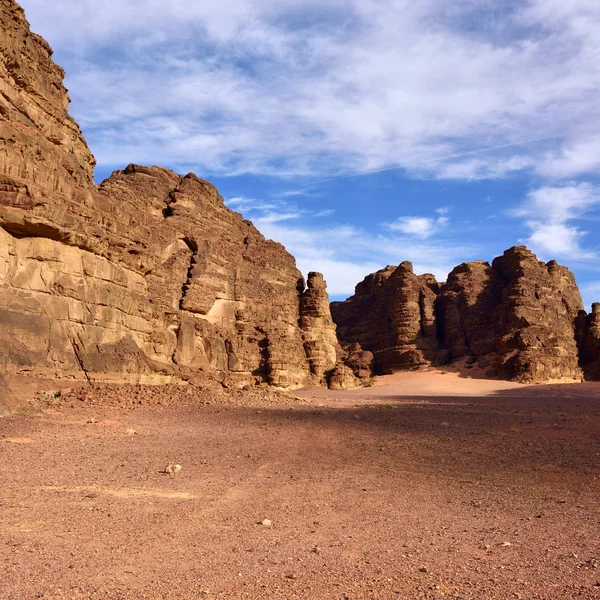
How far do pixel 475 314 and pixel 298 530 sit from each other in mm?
52686

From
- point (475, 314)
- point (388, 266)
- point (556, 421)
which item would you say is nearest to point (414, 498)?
point (556, 421)

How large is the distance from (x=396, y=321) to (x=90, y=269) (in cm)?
4201

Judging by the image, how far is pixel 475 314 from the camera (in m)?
55.1

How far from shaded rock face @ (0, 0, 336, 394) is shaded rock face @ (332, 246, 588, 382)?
23.7 meters

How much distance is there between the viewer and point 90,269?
59.2 ft

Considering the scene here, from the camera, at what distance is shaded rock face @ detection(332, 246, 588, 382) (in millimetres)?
47812

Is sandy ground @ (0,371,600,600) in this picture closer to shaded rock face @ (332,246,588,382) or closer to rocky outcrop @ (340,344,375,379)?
rocky outcrop @ (340,344,375,379)

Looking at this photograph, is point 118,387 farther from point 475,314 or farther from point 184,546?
point 475,314

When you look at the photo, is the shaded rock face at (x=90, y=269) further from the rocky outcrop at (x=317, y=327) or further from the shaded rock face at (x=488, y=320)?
the shaded rock face at (x=488, y=320)

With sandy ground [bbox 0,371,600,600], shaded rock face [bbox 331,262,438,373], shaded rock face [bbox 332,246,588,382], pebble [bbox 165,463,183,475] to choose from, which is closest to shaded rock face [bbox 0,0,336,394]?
sandy ground [bbox 0,371,600,600]

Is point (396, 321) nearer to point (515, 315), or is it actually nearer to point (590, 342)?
point (515, 315)

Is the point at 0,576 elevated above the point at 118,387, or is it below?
below

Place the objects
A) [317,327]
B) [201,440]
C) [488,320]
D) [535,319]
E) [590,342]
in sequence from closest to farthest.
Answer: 1. [201,440]
2. [317,327]
3. [535,319]
4. [590,342]
5. [488,320]

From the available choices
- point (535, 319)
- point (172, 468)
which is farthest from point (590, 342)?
point (172, 468)
